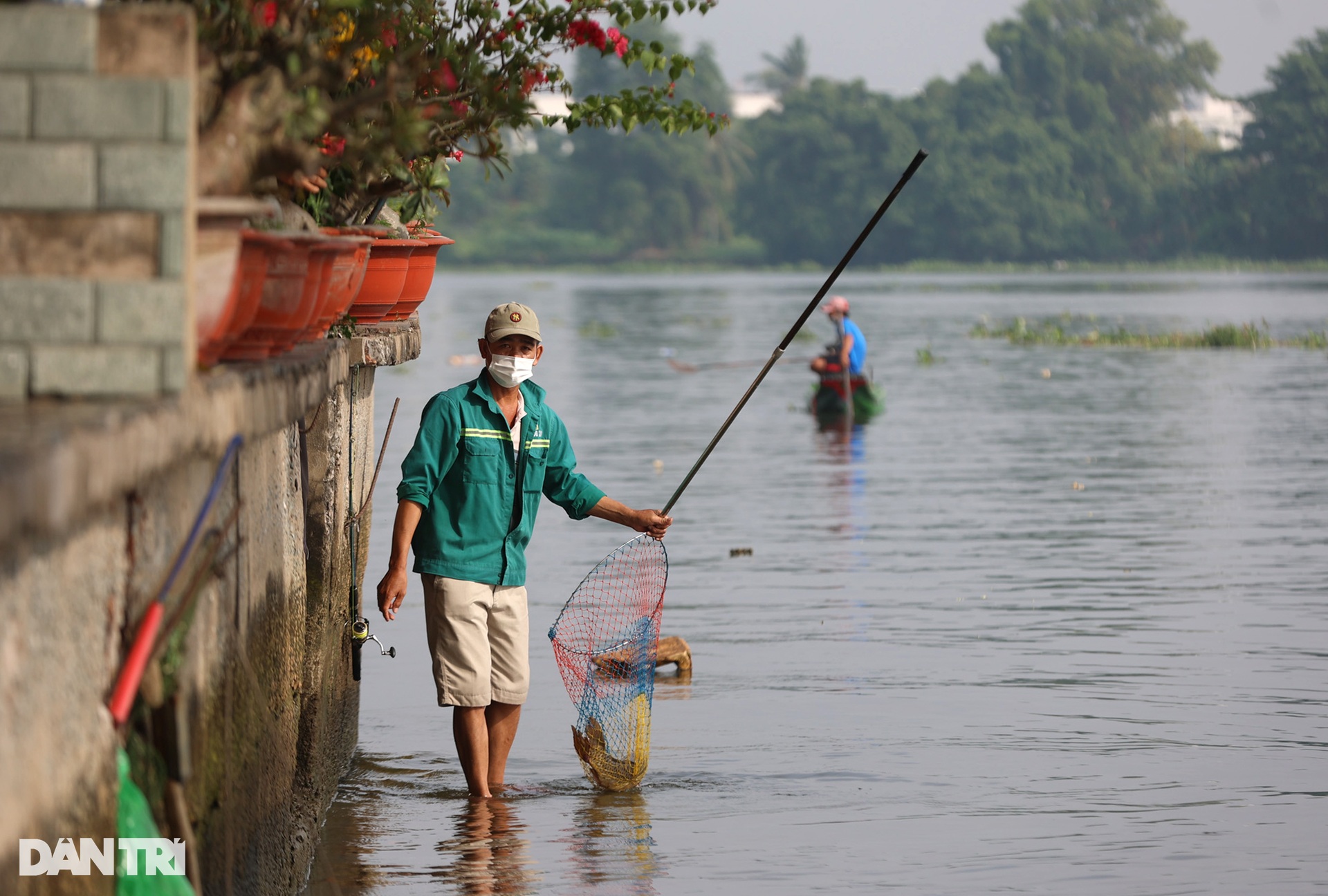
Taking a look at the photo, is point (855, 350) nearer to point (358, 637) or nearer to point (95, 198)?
point (358, 637)

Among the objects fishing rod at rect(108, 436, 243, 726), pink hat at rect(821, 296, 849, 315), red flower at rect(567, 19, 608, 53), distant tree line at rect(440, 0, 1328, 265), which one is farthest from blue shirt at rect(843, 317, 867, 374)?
distant tree line at rect(440, 0, 1328, 265)

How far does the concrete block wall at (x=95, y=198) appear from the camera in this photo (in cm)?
378

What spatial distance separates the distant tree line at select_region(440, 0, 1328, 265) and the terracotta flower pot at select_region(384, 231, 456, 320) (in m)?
110

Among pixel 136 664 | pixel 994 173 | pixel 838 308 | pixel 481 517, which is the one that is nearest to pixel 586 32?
pixel 481 517

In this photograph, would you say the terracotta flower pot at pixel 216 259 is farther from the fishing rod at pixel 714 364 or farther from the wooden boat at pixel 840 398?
the fishing rod at pixel 714 364

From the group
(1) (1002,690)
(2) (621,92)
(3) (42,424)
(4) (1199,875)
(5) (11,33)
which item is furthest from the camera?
(1) (1002,690)

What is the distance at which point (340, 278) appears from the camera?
541cm

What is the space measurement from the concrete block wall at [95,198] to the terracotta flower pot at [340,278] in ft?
3.18

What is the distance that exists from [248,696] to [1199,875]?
10.3 feet

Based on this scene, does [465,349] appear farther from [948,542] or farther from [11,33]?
[11,33]

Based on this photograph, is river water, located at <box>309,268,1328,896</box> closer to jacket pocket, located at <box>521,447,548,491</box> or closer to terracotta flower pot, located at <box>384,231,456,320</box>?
jacket pocket, located at <box>521,447,548,491</box>

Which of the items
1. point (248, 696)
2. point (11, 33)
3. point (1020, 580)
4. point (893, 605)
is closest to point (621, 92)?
point (248, 696)

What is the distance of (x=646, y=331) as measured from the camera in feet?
165

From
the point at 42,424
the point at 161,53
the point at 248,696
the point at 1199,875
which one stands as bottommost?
the point at 1199,875
